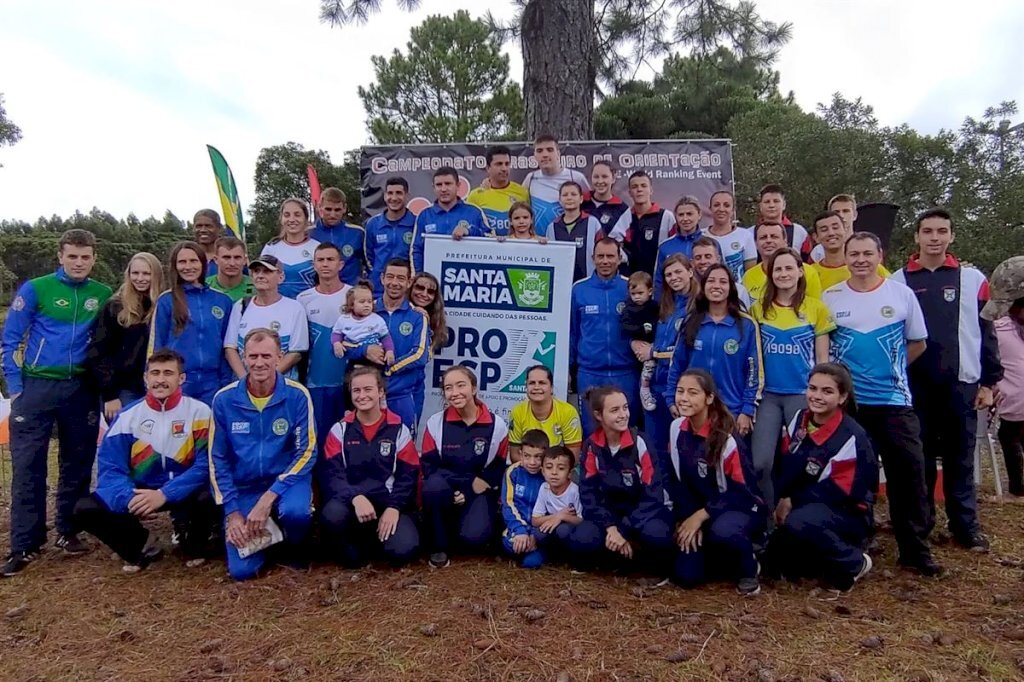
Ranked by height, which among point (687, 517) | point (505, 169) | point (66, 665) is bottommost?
point (66, 665)

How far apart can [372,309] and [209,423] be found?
4.49 feet

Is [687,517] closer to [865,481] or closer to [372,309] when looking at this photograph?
[865,481]

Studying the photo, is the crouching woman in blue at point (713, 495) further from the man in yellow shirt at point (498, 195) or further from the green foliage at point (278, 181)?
the green foliage at point (278, 181)

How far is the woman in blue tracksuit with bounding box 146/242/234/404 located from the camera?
5129mm

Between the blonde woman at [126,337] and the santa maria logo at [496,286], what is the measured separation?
224 cm

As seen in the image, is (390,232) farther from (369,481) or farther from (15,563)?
(15,563)

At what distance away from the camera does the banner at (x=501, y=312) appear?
5.89 m

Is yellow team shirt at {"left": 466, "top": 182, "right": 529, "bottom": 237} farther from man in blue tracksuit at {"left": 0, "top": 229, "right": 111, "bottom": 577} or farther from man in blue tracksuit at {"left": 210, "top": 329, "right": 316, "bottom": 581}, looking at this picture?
man in blue tracksuit at {"left": 0, "top": 229, "right": 111, "bottom": 577}

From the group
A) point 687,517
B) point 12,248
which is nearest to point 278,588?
point 687,517

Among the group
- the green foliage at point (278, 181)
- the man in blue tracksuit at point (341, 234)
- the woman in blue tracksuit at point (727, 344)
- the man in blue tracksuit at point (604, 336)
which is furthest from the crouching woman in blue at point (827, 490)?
the green foliage at point (278, 181)

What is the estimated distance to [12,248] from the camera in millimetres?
32281

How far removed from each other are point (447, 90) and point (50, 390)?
83.9ft

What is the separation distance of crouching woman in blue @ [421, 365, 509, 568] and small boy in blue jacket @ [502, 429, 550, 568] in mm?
143

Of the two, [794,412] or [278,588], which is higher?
[794,412]
